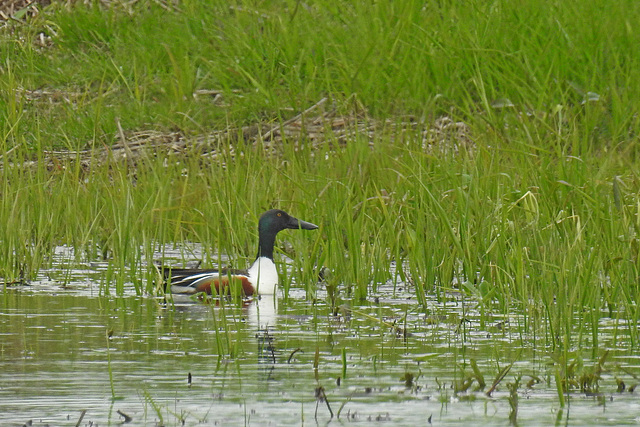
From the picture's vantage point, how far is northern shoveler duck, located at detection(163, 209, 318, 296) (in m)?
7.87

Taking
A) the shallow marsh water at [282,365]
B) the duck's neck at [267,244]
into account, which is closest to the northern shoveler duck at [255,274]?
the duck's neck at [267,244]

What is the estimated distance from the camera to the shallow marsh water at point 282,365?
4.43 m

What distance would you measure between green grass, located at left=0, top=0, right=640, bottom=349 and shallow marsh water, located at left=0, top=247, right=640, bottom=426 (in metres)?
0.32

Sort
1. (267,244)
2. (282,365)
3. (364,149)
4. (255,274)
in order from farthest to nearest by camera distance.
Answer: (364,149), (267,244), (255,274), (282,365)

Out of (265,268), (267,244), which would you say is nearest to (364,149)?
(267,244)

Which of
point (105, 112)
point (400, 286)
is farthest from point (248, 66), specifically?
point (400, 286)

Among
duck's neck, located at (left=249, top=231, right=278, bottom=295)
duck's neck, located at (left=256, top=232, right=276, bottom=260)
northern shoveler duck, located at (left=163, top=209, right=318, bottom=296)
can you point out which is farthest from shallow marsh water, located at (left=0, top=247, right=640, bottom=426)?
duck's neck, located at (left=256, top=232, right=276, bottom=260)

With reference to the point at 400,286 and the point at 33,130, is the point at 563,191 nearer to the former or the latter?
the point at 400,286

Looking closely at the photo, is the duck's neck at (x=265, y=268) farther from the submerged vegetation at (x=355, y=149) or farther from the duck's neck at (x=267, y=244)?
the submerged vegetation at (x=355, y=149)

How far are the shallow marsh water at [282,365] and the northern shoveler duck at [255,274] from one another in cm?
50

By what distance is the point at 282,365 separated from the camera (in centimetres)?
529

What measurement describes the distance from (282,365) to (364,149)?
200 inches

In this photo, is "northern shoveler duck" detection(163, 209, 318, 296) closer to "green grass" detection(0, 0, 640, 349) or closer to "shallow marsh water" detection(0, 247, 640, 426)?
"green grass" detection(0, 0, 640, 349)

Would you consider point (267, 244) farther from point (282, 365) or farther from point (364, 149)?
point (282, 365)
